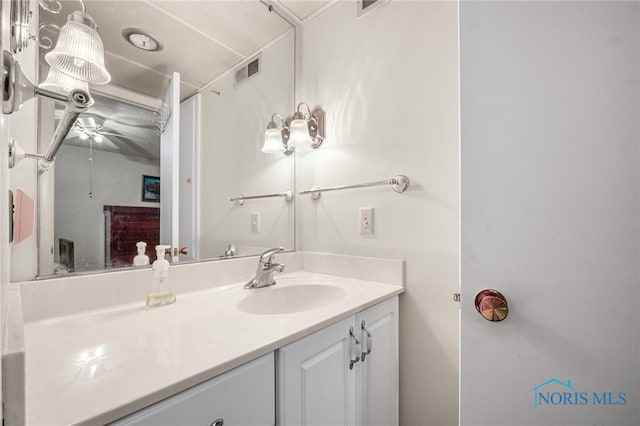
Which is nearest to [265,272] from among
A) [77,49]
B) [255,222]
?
[255,222]

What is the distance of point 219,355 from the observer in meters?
0.53

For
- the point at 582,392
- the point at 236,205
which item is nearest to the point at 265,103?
the point at 236,205

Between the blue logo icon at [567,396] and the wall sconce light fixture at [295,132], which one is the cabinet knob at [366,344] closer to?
the blue logo icon at [567,396]

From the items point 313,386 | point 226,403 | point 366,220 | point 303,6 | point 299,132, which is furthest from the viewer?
point 303,6

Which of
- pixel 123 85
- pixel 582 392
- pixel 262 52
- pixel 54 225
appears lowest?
pixel 582 392

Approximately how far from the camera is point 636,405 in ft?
1.59

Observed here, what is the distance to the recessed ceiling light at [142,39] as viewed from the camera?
90 cm

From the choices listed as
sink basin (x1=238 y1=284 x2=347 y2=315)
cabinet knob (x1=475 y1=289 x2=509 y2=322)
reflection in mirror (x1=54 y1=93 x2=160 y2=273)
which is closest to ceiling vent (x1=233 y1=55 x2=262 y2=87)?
reflection in mirror (x1=54 y1=93 x2=160 y2=273)

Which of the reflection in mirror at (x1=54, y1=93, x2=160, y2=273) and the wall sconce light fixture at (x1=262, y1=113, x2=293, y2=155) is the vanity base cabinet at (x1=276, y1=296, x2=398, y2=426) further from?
the wall sconce light fixture at (x1=262, y1=113, x2=293, y2=155)

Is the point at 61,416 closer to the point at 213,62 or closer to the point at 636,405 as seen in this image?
the point at 636,405

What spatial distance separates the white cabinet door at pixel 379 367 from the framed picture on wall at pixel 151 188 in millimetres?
831

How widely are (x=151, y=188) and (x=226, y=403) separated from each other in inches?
30.3

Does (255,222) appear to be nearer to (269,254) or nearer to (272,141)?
(269,254)

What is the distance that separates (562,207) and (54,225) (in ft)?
4.13
